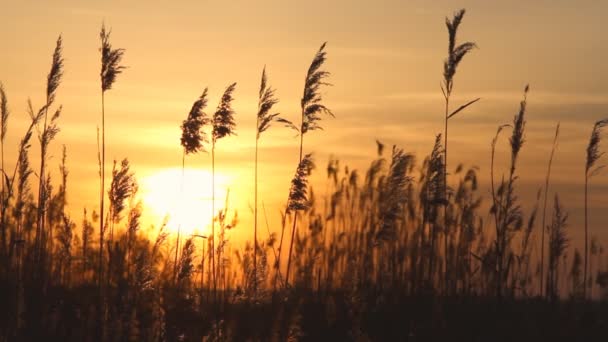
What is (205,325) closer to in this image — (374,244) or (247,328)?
(247,328)

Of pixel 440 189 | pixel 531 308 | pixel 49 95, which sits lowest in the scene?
pixel 531 308

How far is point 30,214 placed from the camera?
382 inches

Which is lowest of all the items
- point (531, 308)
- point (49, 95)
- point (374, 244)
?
point (531, 308)

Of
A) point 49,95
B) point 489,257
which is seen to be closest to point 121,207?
point 49,95

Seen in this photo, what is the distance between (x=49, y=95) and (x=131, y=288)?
196 centimetres

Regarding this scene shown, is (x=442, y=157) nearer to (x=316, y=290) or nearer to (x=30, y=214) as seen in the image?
(x=316, y=290)

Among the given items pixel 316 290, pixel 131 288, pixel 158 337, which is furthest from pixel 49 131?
pixel 316 290

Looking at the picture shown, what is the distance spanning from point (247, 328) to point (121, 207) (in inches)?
63.7

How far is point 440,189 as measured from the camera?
8.78 m

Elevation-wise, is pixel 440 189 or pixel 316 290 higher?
pixel 440 189

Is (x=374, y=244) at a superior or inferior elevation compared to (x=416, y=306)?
superior

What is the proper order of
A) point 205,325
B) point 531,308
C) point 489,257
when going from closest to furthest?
1. point 205,325
2. point 531,308
3. point 489,257

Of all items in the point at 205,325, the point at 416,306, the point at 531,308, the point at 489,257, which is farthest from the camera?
the point at 489,257

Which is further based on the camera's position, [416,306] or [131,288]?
[416,306]
